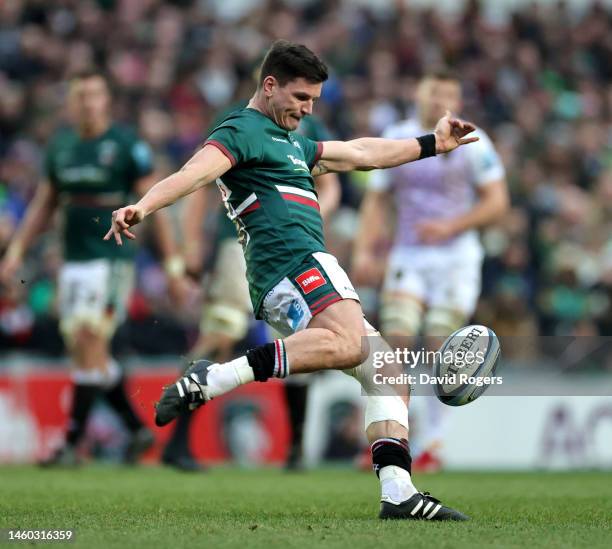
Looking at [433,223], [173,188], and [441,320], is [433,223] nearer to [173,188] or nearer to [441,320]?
[441,320]

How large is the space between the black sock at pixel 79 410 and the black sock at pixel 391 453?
450 centimetres

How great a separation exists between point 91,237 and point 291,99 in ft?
14.1

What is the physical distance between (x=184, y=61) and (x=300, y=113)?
11244 millimetres

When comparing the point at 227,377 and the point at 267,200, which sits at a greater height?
the point at 267,200

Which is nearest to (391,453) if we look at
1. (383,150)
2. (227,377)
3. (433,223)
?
(227,377)

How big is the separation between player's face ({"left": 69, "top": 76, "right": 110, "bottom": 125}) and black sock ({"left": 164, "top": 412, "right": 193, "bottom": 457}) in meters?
2.48

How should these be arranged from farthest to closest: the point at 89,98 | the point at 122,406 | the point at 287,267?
the point at 122,406 < the point at 89,98 < the point at 287,267

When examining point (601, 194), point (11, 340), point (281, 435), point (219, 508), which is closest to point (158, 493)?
point (219, 508)

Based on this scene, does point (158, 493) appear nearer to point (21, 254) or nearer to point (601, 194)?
point (21, 254)

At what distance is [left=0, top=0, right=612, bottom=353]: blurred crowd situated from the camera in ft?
43.9

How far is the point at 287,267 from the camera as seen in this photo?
584 cm

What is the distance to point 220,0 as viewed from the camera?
1895cm

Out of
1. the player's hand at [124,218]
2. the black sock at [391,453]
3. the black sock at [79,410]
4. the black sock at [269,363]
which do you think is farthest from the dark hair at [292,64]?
the black sock at [79,410]

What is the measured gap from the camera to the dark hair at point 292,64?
5.93 metres
